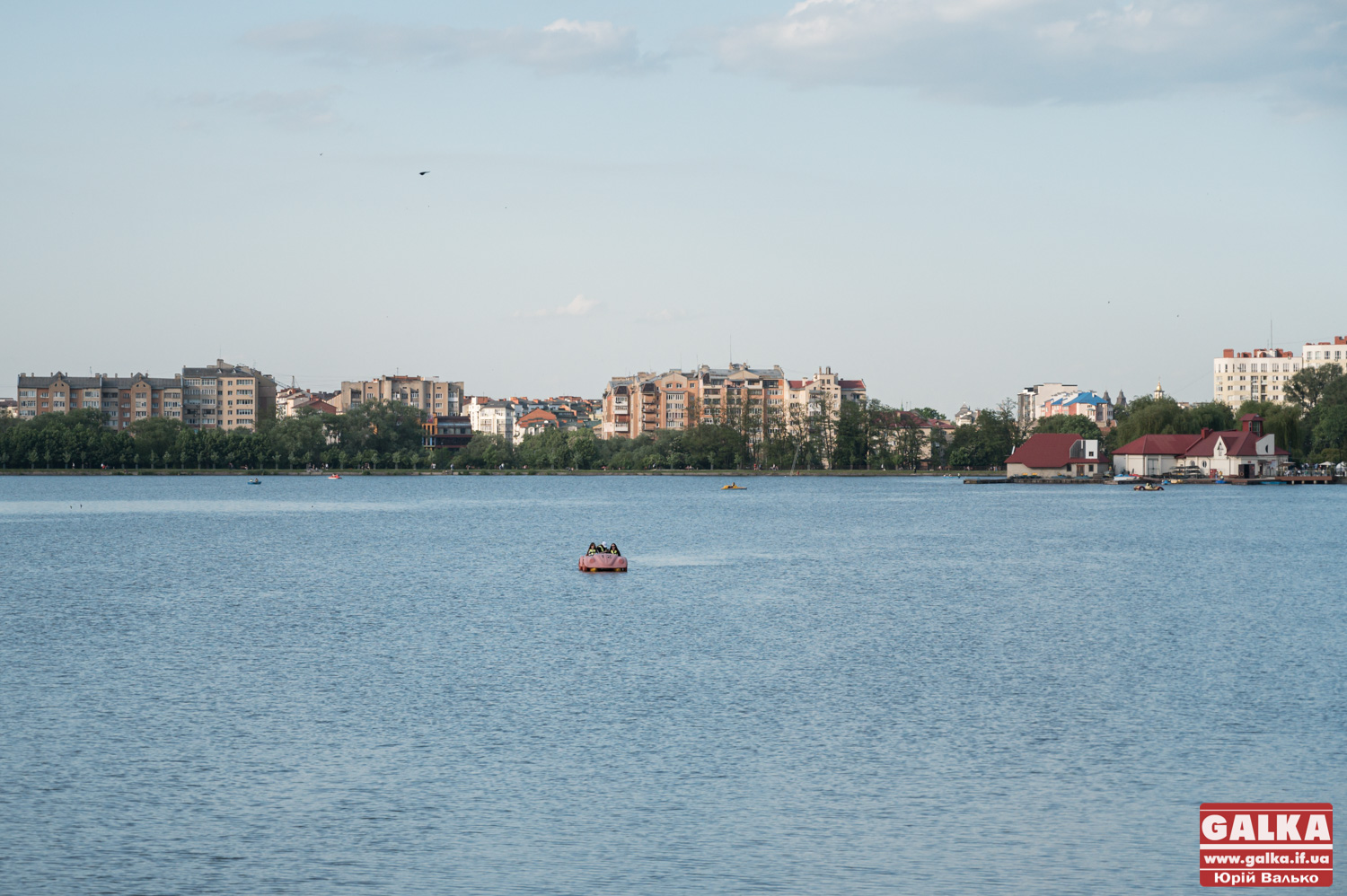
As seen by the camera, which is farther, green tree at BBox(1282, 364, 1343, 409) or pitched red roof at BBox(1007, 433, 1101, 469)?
green tree at BBox(1282, 364, 1343, 409)

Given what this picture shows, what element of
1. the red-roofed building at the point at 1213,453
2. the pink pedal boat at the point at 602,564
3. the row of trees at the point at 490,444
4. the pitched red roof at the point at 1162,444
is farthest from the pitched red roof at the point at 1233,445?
the pink pedal boat at the point at 602,564

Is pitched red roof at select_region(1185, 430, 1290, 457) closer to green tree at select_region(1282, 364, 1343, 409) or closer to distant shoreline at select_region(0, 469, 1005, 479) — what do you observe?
green tree at select_region(1282, 364, 1343, 409)

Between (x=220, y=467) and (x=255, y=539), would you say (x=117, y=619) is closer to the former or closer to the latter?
(x=255, y=539)

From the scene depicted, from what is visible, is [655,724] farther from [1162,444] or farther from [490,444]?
[490,444]

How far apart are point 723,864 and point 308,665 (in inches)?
603

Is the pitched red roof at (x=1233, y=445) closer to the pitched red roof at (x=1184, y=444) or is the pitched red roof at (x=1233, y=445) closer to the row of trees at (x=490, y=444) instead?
the pitched red roof at (x=1184, y=444)

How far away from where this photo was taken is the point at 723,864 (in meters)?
14.2

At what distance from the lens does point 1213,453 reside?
13988 cm

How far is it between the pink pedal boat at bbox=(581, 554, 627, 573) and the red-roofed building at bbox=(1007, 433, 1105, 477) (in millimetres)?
104487

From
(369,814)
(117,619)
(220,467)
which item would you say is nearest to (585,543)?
(117,619)

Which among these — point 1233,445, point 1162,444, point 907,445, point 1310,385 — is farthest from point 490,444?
point 1310,385

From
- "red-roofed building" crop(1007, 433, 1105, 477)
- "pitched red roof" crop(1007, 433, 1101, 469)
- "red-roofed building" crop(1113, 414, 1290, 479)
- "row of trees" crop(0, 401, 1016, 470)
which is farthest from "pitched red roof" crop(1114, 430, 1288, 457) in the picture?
"row of trees" crop(0, 401, 1016, 470)

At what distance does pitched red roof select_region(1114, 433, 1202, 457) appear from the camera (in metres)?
140

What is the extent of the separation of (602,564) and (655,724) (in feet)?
93.6
